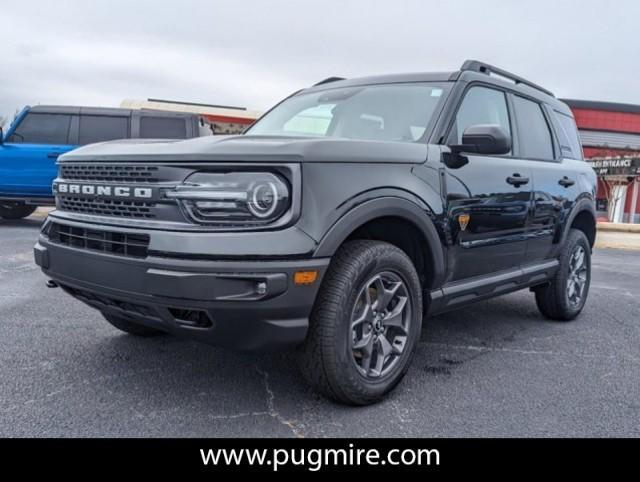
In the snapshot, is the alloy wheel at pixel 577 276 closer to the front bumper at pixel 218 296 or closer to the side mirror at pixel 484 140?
the side mirror at pixel 484 140

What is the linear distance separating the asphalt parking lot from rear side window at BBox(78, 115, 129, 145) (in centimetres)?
560

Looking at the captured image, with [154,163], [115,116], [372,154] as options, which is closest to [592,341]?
[372,154]

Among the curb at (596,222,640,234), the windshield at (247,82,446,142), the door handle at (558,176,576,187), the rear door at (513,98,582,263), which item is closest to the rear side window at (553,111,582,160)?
the rear door at (513,98,582,263)

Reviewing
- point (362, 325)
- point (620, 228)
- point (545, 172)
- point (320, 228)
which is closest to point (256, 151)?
point (320, 228)

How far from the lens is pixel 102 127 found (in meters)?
9.67

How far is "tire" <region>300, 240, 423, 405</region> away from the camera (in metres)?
2.58

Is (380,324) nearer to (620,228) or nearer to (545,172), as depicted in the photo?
(545,172)

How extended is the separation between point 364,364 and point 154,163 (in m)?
1.40

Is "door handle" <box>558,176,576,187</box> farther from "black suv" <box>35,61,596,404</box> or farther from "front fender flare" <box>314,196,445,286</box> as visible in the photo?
"front fender flare" <box>314,196,445,286</box>

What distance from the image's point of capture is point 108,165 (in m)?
2.77

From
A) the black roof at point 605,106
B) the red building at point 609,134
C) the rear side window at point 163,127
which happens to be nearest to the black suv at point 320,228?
the rear side window at point 163,127

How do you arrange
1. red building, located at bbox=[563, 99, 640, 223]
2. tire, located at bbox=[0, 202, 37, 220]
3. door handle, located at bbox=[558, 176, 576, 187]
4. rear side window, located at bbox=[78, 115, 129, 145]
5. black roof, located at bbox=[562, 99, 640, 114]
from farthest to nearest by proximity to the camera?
black roof, located at bbox=[562, 99, 640, 114] < red building, located at bbox=[563, 99, 640, 223] < tire, located at bbox=[0, 202, 37, 220] < rear side window, located at bbox=[78, 115, 129, 145] < door handle, located at bbox=[558, 176, 576, 187]

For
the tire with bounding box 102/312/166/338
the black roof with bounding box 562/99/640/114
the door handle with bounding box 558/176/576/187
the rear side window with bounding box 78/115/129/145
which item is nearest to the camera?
the tire with bounding box 102/312/166/338
